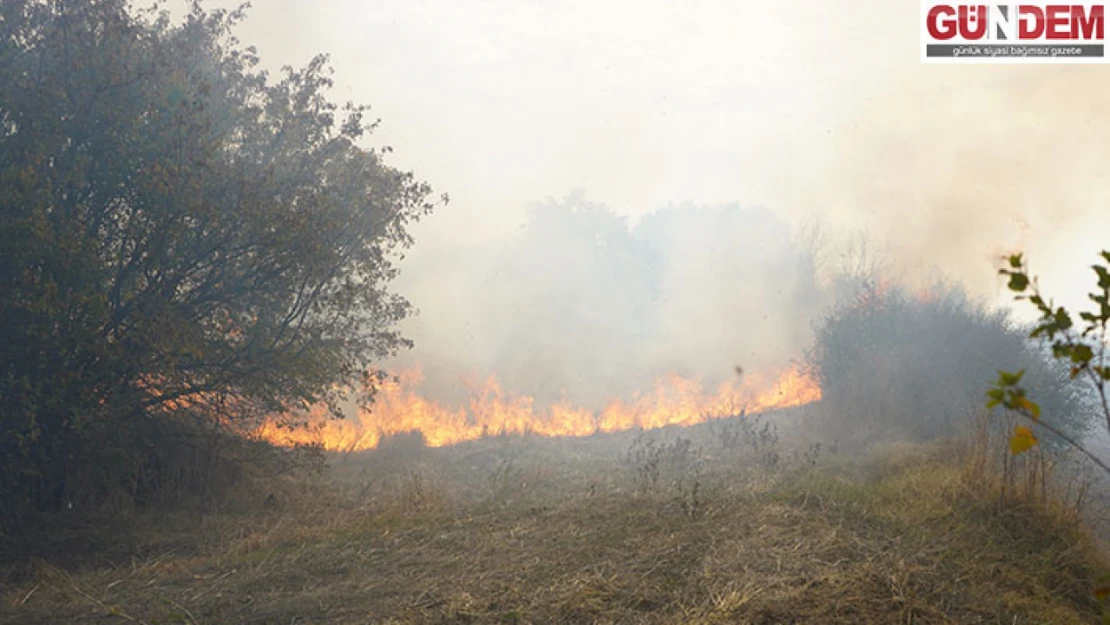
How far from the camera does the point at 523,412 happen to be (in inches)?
942

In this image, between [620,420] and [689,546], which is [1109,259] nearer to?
[689,546]

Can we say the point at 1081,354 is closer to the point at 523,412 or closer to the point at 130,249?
the point at 130,249

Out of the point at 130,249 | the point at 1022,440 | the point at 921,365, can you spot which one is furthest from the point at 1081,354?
the point at 921,365

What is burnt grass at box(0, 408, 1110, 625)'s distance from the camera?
5336 mm

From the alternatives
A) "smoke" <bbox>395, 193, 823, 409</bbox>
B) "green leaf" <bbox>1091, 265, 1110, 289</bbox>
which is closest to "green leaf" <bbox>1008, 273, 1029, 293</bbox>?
"green leaf" <bbox>1091, 265, 1110, 289</bbox>

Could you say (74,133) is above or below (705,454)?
above

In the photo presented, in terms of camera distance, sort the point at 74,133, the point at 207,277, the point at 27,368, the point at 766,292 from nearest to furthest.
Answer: the point at 27,368 → the point at 74,133 → the point at 207,277 → the point at 766,292

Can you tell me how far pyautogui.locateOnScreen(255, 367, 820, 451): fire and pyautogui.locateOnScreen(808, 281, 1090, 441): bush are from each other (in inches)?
76.6

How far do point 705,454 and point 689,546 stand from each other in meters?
8.08

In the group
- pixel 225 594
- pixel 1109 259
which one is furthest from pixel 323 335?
pixel 1109 259

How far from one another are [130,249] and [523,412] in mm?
15437

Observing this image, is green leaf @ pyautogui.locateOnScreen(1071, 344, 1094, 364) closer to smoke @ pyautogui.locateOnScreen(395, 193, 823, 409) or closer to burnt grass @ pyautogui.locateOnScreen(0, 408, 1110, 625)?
burnt grass @ pyautogui.locateOnScreen(0, 408, 1110, 625)

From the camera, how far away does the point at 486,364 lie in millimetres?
33531

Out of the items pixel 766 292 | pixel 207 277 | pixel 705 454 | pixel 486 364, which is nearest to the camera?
pixel 207 277
